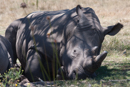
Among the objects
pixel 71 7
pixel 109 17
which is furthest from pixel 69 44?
pixel 71 7

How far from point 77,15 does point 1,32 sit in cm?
807

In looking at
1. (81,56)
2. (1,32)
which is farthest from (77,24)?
(1,32)

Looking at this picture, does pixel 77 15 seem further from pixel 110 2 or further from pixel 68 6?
pixel 110 2

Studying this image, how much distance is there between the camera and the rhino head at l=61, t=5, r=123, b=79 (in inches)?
189

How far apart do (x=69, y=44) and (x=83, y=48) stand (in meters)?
0.40

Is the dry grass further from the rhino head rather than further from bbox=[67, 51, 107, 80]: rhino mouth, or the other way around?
bbox=[67, 51, 107, 80]: rhino mouth

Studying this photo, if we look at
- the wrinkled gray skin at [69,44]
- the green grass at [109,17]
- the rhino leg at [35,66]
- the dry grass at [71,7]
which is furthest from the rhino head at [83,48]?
the dry grass at [71,7]

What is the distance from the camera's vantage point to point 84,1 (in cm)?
1956

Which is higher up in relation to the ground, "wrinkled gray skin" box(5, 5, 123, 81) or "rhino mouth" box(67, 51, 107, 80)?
"wrinkled gray skin" box(5, 5, 123, 81)

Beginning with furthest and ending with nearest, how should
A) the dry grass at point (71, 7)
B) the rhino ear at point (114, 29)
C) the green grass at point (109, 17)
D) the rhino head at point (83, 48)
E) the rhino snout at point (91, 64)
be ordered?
the dry grass at point (71, 7) < the green grass at point (109, 17) < the rhino ear at point (114, 29) < the rhino head at point (83, 48) < the rhino snout at point (91, 64)

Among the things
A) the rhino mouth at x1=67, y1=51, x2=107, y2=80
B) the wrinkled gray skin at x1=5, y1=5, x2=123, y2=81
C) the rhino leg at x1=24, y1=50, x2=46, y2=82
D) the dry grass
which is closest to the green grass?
the dry grass

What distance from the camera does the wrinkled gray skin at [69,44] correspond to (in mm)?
4902

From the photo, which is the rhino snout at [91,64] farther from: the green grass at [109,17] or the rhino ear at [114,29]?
the rhino ear at [114,29]

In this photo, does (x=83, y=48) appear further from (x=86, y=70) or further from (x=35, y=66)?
(x=35, y=66)
